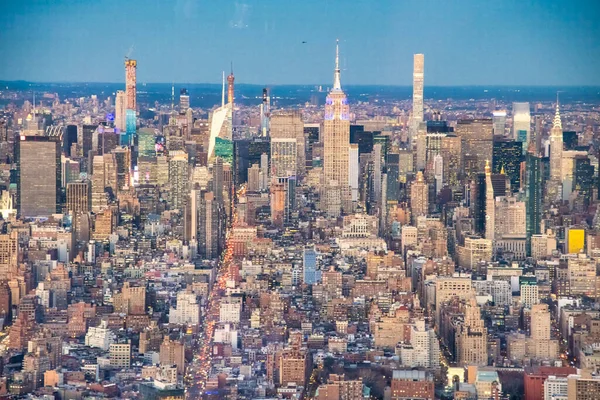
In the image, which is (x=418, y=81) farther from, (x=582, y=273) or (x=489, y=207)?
(x=489, y=207)

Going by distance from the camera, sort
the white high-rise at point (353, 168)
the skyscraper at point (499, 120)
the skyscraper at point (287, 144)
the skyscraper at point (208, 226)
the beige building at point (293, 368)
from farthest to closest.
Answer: the white high-rise at point (353, 168)
the skyscraper at point (287, 144)
the skyscraper at point (499, 120)
the skyscraper at point (208, 226)
the beige building at point (293, 368)

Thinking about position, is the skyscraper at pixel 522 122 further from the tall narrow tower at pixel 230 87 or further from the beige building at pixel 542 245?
the tall narrow tower at pixel 230 87

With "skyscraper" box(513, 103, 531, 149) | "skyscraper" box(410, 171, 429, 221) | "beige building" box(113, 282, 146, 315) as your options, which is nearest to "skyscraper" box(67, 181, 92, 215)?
"beige building" box(113, 282, 146, 315)

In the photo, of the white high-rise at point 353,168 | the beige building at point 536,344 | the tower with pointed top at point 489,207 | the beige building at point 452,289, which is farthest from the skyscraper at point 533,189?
the beige building at point 536,344

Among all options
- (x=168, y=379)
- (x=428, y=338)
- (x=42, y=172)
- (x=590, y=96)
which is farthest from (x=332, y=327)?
(x=42, y=172)

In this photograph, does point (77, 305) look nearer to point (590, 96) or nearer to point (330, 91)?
point (330, 91)

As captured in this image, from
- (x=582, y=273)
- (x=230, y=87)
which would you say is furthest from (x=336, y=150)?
(x=582, y=273)

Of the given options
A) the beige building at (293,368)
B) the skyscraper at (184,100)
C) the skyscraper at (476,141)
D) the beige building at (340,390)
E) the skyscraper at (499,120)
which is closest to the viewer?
the beige building at (340,390)
